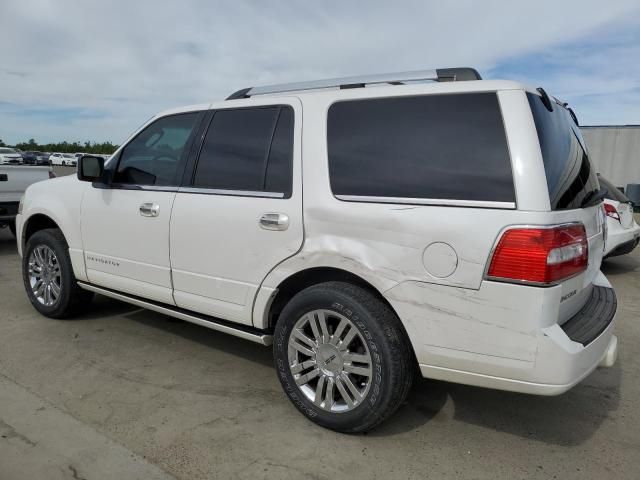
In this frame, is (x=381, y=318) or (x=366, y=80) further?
(x=366, y=80)

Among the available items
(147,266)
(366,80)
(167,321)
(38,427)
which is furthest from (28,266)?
(366,80)

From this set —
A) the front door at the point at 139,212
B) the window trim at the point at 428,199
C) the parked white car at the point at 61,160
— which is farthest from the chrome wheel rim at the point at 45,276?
the parked white car at the point at 61,160

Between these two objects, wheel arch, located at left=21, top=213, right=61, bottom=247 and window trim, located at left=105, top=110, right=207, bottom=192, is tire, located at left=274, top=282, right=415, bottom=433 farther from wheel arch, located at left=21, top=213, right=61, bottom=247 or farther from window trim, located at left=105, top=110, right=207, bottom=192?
wheel arch, located at left=21, top=213, right=61, bottom=247

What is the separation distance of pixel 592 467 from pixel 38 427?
300 cm

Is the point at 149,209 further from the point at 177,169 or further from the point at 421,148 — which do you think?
the point at 421,148

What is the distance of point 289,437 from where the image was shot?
113 inches

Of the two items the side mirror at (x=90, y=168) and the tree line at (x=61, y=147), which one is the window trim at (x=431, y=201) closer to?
the side mirror at (x=90, y=168)

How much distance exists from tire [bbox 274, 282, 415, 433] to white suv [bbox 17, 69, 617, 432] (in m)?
0.01

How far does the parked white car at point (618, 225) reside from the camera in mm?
6770

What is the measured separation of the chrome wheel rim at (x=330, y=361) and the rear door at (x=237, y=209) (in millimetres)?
416

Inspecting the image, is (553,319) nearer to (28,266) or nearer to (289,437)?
(289,437)

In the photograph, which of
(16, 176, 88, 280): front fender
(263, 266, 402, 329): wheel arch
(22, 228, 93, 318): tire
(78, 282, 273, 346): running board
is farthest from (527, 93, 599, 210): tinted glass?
(22, 228, 93, 318): tire

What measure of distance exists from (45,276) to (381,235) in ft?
11.7

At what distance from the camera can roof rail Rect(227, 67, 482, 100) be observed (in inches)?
109
